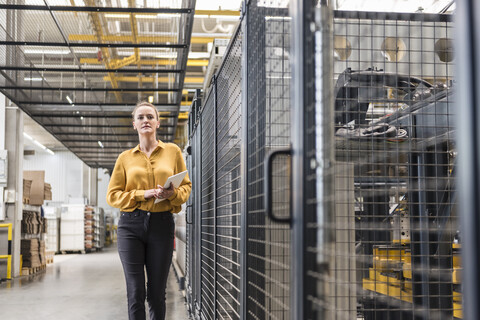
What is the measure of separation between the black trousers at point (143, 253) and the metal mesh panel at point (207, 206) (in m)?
0.40

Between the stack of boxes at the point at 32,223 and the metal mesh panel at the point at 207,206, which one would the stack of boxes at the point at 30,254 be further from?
the metal mesh panel at the point at 207,206

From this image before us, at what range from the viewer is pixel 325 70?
1.33 meters

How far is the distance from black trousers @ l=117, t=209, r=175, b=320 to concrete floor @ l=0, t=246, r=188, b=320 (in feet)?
6.99

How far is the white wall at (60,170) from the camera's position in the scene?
80.4ft

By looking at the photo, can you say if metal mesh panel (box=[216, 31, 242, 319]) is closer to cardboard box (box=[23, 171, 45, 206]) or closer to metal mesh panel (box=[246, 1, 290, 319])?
metal mesh panel (box=[246, 1, 290, 319])

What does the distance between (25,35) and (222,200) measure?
16.9ft

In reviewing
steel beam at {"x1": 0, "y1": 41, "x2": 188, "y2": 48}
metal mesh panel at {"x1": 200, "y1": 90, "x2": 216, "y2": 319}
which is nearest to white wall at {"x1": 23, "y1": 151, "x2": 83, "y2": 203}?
steel beam at {"x1": 0, "y1": 41, "x2": 188, "y2": 48}

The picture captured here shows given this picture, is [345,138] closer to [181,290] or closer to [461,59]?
[461,59]

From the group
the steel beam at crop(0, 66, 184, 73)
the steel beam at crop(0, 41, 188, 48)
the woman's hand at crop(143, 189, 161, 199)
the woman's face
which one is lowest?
the woman's hand at crop(143, 189, 161, 199)

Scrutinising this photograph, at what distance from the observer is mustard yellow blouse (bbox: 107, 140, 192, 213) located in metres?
3.27

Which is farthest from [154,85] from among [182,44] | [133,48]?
[182,44]

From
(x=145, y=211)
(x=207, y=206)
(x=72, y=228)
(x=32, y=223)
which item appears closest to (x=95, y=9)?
(x=207, y=206)

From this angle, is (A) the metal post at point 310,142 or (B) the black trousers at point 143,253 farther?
(B) the black trousers at point 143,253

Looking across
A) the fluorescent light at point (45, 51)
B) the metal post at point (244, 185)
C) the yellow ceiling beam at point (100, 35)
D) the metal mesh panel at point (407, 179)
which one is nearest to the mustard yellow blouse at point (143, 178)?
the metal mesh panel at point (407, 179)
